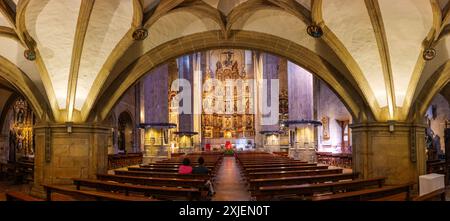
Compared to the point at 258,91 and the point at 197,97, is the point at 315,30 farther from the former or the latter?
the point at 197,97

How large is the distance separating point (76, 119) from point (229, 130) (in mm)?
24858

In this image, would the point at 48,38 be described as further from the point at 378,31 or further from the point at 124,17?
the point at 378,31

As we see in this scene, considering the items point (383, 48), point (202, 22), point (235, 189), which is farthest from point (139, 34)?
point (383, 48)

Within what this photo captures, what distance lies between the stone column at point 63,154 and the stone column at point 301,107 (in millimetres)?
13404

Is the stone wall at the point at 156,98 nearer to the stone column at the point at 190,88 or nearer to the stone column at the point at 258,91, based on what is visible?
the stone column at the point at 190,88

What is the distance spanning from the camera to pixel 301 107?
21391 millimetres

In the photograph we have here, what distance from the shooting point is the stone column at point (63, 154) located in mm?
9648

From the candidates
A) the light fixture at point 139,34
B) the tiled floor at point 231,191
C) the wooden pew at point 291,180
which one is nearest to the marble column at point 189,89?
the tiled floor at point 231,191

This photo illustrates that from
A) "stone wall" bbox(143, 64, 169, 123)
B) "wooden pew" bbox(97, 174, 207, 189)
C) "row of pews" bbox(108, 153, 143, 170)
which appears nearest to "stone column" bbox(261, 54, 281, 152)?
"stone wall" bbox(143, 64, 169, 123)

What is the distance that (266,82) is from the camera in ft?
110

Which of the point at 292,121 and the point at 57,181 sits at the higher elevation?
the point at 292,121
